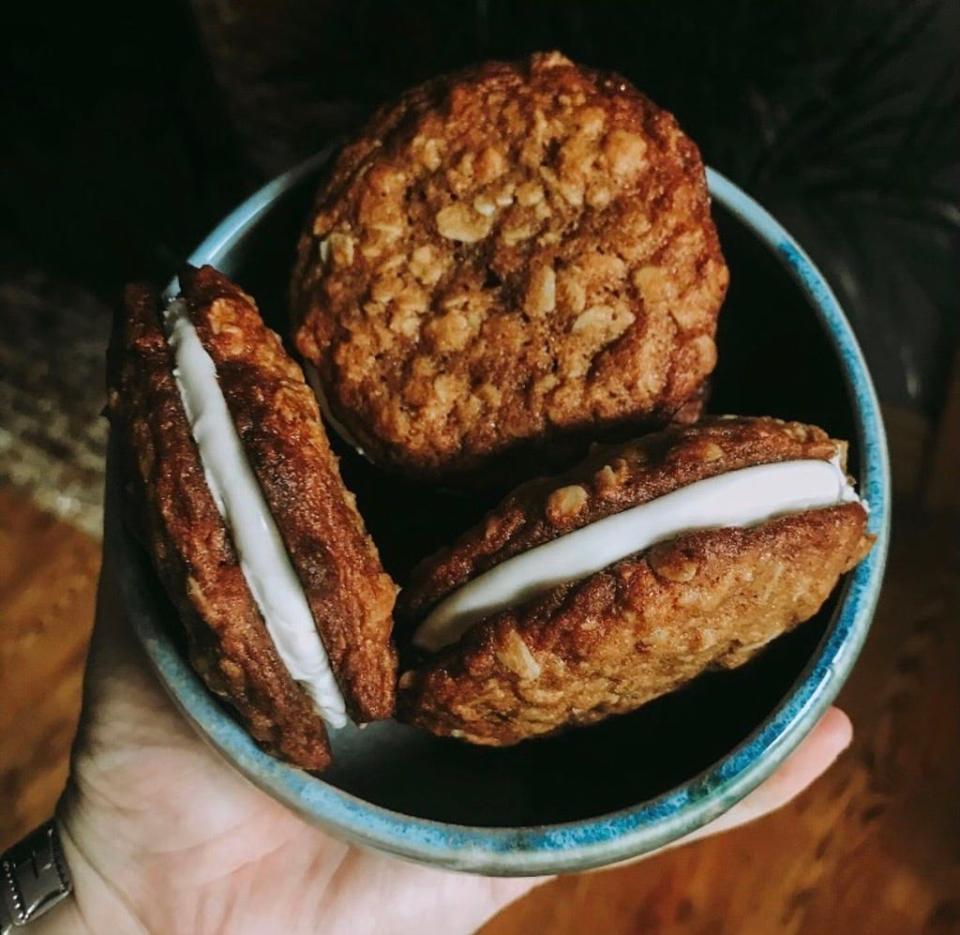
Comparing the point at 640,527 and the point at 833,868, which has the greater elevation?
the point at 640,527

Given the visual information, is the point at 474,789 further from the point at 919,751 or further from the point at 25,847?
the point at 919,751

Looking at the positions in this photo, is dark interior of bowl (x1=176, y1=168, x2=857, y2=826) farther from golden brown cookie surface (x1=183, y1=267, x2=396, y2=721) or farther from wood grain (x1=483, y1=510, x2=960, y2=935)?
wood grain (x1=483, y1=510, x2=960, y2=935)

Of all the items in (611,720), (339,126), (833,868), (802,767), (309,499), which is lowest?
(833,868)

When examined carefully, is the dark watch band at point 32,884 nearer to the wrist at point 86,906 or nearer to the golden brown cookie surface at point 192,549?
the wrist at point 86,906

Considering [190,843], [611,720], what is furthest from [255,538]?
[190,843]

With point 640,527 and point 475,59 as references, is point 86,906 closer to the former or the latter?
point 640,527

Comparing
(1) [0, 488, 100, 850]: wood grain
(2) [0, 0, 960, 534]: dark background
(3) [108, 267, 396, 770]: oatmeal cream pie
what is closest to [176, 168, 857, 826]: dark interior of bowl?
(3) [108, 267, 396, 770]: oatmeal cream pie
